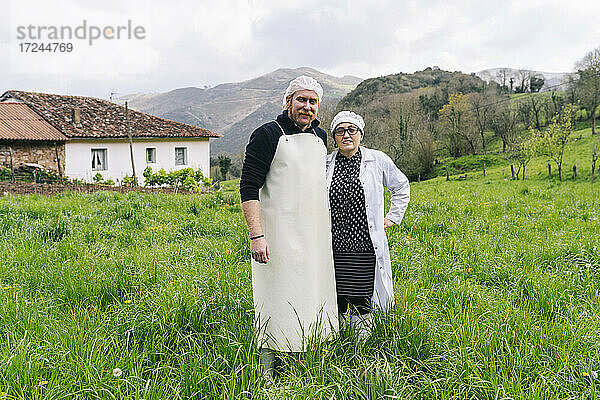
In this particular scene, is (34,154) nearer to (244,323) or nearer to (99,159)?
(99,159)

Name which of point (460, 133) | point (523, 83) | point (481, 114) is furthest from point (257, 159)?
point (523, 83)

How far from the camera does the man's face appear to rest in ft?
9.94

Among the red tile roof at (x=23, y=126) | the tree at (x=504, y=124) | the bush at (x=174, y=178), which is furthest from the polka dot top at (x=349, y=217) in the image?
the tree at (x=504, y=124)

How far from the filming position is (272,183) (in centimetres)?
303

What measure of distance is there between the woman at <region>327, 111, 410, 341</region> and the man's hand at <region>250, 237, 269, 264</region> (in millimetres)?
642

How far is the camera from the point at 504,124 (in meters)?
50.2

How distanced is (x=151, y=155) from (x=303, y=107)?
1319 inches

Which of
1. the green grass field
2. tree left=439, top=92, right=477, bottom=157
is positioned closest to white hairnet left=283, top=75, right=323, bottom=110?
the green grass field

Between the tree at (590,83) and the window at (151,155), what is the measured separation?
3710 cm

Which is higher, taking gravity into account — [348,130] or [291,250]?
[348,130]

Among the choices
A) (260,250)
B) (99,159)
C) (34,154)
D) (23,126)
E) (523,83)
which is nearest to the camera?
(260,250)

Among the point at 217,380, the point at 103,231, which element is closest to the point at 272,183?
the point at 217,380

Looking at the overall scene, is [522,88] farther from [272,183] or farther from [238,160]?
[272,183]

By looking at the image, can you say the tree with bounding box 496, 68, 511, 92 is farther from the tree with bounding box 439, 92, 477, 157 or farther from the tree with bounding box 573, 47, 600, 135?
the tree with bounding box 439, 92, 477, 157
